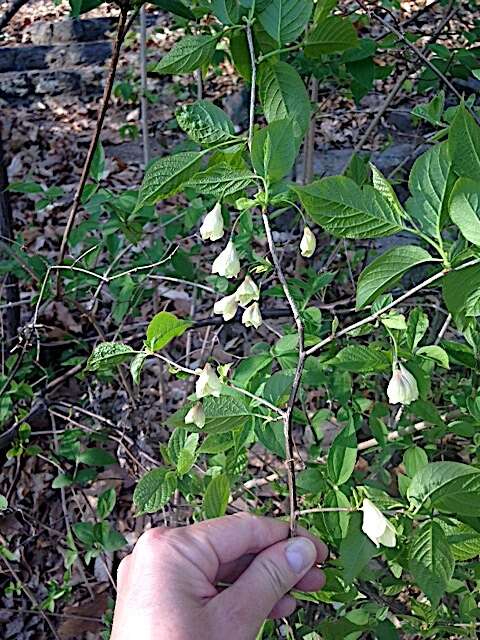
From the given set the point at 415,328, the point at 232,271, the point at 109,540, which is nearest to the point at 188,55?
the point at 232,271

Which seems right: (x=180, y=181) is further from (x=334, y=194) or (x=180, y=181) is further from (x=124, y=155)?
(x=124, y=155)

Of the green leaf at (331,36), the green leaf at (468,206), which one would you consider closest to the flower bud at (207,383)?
the green leaf at (468,206)

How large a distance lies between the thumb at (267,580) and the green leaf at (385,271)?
43cm

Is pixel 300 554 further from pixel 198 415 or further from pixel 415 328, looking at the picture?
pixel 415 328

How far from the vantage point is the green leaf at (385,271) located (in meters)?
0.86

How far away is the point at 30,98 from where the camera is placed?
5.75m

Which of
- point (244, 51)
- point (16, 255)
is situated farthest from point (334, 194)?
point (16, 255)

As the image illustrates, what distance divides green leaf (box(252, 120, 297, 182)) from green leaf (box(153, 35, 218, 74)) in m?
0.25

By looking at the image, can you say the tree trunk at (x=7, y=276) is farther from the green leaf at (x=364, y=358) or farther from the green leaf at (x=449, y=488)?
the green leaf at (x=449, y=488)

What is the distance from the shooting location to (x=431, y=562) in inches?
40.3

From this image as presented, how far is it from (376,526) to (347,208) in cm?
42

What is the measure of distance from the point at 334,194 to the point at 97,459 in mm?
1378

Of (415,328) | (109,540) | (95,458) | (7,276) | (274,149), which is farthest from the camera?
(7,276)

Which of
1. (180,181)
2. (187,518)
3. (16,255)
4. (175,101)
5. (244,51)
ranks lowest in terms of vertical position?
(187,518)
